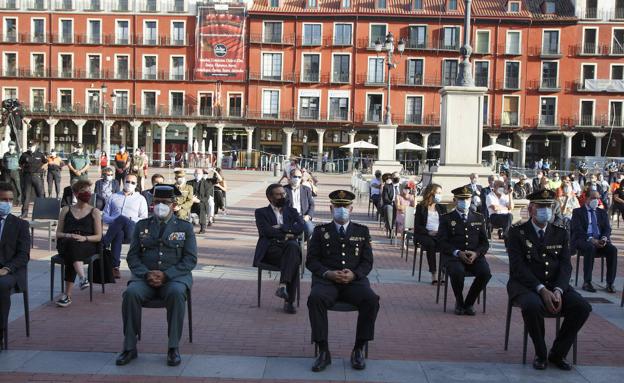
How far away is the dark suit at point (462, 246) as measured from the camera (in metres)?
8.48

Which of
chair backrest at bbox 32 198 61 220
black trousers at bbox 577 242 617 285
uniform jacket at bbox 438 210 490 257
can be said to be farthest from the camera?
chair backrest at bbox 32 198 61 220

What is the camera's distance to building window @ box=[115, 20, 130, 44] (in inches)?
2336

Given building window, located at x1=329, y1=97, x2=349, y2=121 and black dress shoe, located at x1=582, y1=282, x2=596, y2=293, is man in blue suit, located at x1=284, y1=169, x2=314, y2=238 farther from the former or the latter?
building window, located at x1=329, y1=97, x2=349, y2=121

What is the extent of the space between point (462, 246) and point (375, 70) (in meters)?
50.7

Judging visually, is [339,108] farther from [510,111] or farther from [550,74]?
[550,74]

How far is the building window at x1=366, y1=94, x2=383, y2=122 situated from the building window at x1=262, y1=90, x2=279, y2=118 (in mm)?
7629

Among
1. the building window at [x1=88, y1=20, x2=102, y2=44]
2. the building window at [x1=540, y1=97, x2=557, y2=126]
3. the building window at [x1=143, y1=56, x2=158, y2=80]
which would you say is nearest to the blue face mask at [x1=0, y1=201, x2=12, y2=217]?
the building window at [x1=143, y1=56, x2=158, y2=80]

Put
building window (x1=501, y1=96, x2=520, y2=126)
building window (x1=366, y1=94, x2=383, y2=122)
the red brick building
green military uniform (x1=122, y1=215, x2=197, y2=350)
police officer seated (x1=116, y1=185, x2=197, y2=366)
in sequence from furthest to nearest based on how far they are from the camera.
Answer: building window (x1=366, y1=94, x2=383, y2=122) < building window (x1=501, y1=96, x2=520, y2=126) < the red brick building < green military uniform (x1=122, y1=215, x2=197, y2=350) < police officer seated (x1=116, y1=185, x2=197, y2=366)

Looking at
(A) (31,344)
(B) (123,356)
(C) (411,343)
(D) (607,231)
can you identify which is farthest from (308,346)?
(D) (607,231)

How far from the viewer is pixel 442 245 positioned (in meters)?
8.88

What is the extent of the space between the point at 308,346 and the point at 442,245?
2.71 meters

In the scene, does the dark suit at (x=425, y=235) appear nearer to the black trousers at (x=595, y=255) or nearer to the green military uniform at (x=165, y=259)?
the black trousers at (x=595, y=255)

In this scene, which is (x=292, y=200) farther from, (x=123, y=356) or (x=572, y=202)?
(x=572, y=202)

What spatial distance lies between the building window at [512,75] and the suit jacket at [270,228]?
52.3 metres
